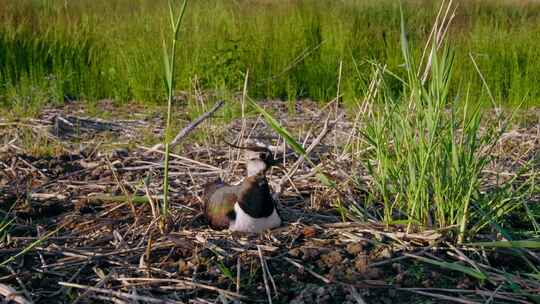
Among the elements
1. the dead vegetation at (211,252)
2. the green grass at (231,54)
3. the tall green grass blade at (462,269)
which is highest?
the tall green grass blade at (462,269)

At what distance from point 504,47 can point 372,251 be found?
4.77 meters

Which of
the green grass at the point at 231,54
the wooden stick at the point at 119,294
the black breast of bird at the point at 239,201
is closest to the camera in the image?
the wooden stick at the point at 119,294

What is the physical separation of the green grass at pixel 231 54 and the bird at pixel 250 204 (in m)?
3.01

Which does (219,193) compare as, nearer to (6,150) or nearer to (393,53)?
(6,150)

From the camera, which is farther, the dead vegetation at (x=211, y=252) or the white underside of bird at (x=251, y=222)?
the white underside of bird at (x=251, y=222)

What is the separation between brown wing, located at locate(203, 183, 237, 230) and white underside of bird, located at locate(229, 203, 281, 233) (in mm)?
26

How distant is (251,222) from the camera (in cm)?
220

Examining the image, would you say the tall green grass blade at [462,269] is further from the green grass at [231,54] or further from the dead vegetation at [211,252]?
the green grass at [231,54]

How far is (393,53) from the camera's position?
6.36 meters

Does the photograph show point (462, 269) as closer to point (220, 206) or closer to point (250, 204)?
point (250, 204)

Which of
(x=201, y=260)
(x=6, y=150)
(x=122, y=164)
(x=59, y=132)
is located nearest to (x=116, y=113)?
(x=59, y=132)

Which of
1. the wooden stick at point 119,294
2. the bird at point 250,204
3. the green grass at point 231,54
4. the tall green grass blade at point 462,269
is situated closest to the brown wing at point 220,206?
the bird at point 250,204

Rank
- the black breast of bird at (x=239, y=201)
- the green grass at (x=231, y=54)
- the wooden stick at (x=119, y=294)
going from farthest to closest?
the green grass at (x=231, y=54), the black breast of bird at (x=239, y=201), the wooden stick at (x=119, y=294)

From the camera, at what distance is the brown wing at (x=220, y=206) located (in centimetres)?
226
